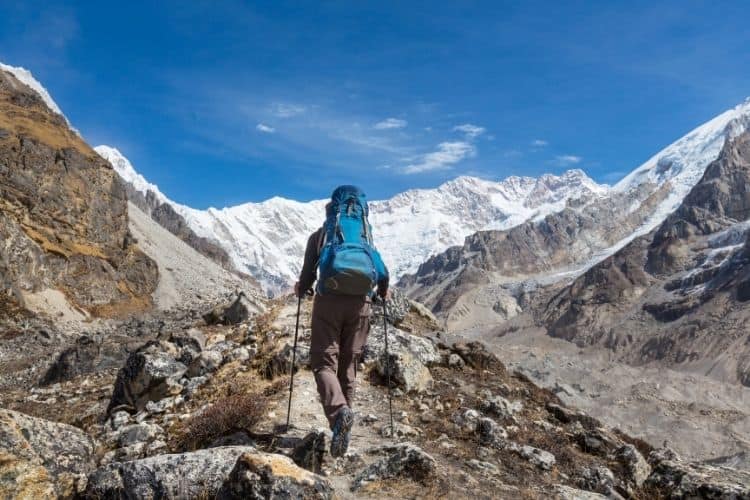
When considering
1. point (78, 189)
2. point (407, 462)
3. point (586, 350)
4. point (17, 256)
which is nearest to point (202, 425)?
point (407, 462)

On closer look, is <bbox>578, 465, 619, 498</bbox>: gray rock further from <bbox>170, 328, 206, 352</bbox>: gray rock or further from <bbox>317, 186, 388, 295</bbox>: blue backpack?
<bbox>170, 328, 206, 352</bbox>: gray rock

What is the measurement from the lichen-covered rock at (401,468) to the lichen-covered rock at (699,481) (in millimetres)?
2194

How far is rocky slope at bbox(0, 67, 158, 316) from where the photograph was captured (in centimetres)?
4691

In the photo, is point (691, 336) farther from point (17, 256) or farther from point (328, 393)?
point (328, 393)

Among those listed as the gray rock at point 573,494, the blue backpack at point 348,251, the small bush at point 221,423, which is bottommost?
the gray rock at point 573,494

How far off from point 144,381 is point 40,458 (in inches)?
214

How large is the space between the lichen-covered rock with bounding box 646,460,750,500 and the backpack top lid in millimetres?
4102

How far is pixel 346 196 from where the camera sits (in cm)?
688

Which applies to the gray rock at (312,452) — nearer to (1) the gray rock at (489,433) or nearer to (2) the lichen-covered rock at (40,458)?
(2) the lichen-covered rock at (40,458)

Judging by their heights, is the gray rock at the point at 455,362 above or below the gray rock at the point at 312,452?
above

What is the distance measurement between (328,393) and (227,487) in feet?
6.30

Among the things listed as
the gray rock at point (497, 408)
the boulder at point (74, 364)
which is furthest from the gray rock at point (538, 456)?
the boulder at point (74, 364)

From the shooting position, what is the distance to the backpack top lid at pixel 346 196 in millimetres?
6871

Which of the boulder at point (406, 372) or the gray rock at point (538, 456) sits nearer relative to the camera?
the gray rock at point (538, 456)
